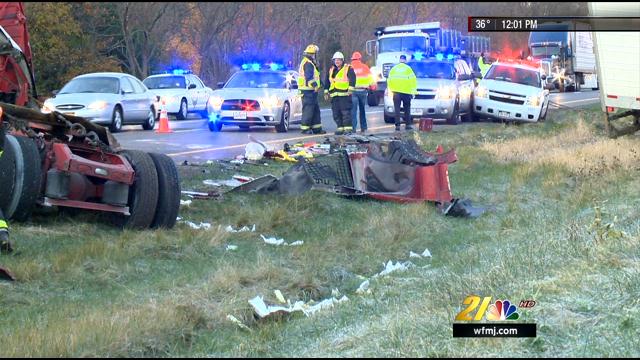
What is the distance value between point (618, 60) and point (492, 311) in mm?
11481

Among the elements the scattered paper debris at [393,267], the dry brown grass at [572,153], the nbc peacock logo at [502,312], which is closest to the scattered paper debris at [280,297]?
the scattered paper debris at [393,267]

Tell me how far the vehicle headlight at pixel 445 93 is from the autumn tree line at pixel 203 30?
33.3 feet

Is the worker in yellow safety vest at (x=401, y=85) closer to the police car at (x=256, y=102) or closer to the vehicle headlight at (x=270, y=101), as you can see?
the police car at (x=256, y=102)

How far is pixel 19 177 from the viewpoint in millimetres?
7258

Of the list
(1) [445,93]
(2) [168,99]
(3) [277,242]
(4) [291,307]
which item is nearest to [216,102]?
(1) [445,93]

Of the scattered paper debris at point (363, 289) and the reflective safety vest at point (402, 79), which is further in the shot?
the reflective safety vest at point (402, 79)

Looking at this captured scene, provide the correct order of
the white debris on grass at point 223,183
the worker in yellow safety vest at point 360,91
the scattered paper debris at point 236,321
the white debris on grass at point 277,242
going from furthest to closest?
1. the worker in yellow safety vest at point 360,91
2. the white debris on grass at point 223,183
3. the white debris on grass at point 277,242
4. the scattered paper debris at point 236,321

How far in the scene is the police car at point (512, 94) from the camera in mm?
21797

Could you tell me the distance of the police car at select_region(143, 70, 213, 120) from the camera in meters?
26.3

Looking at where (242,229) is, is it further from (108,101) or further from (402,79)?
(402,79)

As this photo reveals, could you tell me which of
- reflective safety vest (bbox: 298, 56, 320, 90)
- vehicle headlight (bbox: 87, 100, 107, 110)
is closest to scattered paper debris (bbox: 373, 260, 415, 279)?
reflective safety vest (bbox: 298, 56, 320, 90)

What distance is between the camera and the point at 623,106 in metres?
15.1

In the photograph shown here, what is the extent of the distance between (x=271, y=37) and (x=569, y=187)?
33121 millimetres

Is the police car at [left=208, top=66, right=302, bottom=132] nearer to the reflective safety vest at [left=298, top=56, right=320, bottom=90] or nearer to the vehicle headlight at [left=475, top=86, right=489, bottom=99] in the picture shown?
the reflective safety vest at [left=298, top=56, right=320, bottom=90]
